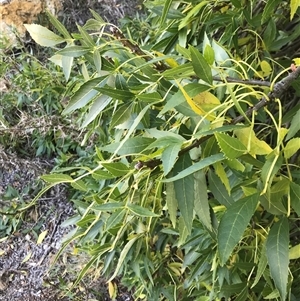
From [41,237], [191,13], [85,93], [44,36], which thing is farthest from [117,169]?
[41,237]

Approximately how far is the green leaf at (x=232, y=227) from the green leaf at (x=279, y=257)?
65mm

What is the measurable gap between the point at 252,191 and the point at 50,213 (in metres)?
1.56

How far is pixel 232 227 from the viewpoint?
→ 1.37ft

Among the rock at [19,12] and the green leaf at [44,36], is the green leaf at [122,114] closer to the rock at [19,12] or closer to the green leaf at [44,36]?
the green leaf at [44,36]

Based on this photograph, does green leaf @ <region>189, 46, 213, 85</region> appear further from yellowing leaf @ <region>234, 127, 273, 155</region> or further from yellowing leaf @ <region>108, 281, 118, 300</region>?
yellowing leaf @ <region>108, 281, 118, 300</region>

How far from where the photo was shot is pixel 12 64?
6.23 feet

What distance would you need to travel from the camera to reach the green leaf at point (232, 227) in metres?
0.41

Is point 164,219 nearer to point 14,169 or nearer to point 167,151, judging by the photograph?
point 167,151

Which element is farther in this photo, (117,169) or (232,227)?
(117,169)

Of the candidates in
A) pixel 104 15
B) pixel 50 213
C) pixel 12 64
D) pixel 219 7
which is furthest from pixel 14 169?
pixel 219 7

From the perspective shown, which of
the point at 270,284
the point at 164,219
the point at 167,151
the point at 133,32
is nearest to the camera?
the point at 167,151

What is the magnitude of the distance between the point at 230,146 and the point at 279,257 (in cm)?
15

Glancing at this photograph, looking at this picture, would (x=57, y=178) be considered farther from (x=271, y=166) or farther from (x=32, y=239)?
(x=32, y=239)

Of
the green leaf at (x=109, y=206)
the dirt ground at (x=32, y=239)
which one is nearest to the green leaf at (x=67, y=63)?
the green leaf at (x=109, y=206)
